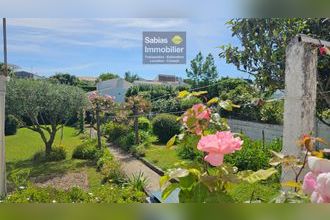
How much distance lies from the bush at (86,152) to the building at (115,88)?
2.05 feet

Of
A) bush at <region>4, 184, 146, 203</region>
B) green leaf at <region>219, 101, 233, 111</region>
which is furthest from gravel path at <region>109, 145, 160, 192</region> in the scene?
green leaf at <region>219, 101, 233, 111</region>

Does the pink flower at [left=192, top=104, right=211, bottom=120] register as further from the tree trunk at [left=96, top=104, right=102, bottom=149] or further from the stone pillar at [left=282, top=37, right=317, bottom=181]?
the tree trunk at [left=96, top=104, right=102, bottom=149]

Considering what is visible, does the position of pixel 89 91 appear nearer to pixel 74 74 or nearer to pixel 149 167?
pixel 74 74

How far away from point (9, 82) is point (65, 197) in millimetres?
2132

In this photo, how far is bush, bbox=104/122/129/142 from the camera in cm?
527

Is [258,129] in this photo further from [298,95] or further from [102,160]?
[298,95]

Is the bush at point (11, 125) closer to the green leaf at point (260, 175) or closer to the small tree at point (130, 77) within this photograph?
the small tree at point (130, 77)

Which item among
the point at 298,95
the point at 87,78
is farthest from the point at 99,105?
the point at 298,95

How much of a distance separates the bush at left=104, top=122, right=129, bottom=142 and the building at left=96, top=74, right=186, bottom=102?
12.6 inches

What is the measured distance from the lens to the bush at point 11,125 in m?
4.74

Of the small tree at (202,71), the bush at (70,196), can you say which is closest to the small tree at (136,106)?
the small tree at (202,71)

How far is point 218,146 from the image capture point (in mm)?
583
